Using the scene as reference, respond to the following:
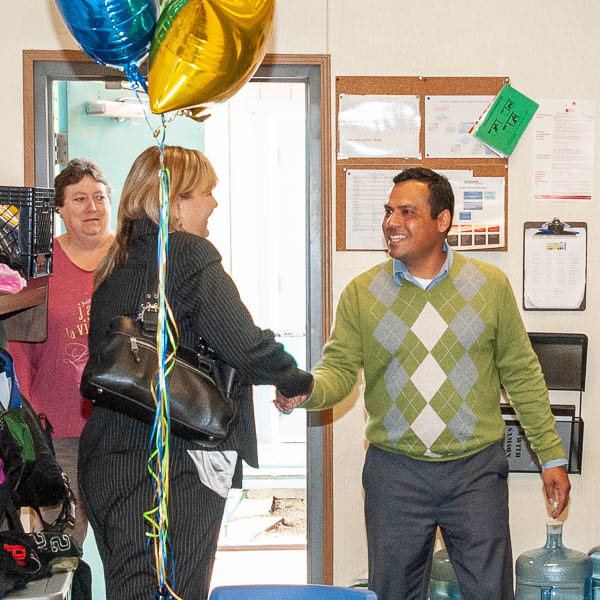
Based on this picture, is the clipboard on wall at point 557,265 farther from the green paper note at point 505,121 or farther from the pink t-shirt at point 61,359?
the pink t-shirt at point 61,359

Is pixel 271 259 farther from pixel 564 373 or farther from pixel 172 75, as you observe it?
pixel 172 75

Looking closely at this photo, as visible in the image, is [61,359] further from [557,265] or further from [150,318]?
[557,265]

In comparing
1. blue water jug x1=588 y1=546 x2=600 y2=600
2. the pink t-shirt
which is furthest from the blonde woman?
blue water jug x1=588 y1=546 x2=600 y2=600

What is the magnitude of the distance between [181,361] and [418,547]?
91cm

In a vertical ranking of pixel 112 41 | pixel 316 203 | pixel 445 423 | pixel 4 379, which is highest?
pixel 112 41

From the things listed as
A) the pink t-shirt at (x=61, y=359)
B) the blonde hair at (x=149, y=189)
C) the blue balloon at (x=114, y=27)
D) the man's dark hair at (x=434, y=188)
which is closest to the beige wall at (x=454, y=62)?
the pink t-shirt at (x=61, y=359)

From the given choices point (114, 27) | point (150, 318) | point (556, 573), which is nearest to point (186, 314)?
point (150, 318)

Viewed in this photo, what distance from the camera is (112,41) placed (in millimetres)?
1608

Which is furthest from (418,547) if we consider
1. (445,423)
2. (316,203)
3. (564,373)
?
(316,203)

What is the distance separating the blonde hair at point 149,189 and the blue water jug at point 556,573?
1857 mm

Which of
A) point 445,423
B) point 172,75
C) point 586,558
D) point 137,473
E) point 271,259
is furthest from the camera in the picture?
point 271,259

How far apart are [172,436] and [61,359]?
118 cm

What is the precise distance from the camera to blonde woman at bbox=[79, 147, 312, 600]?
1.76m

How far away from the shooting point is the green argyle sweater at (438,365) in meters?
2.31
